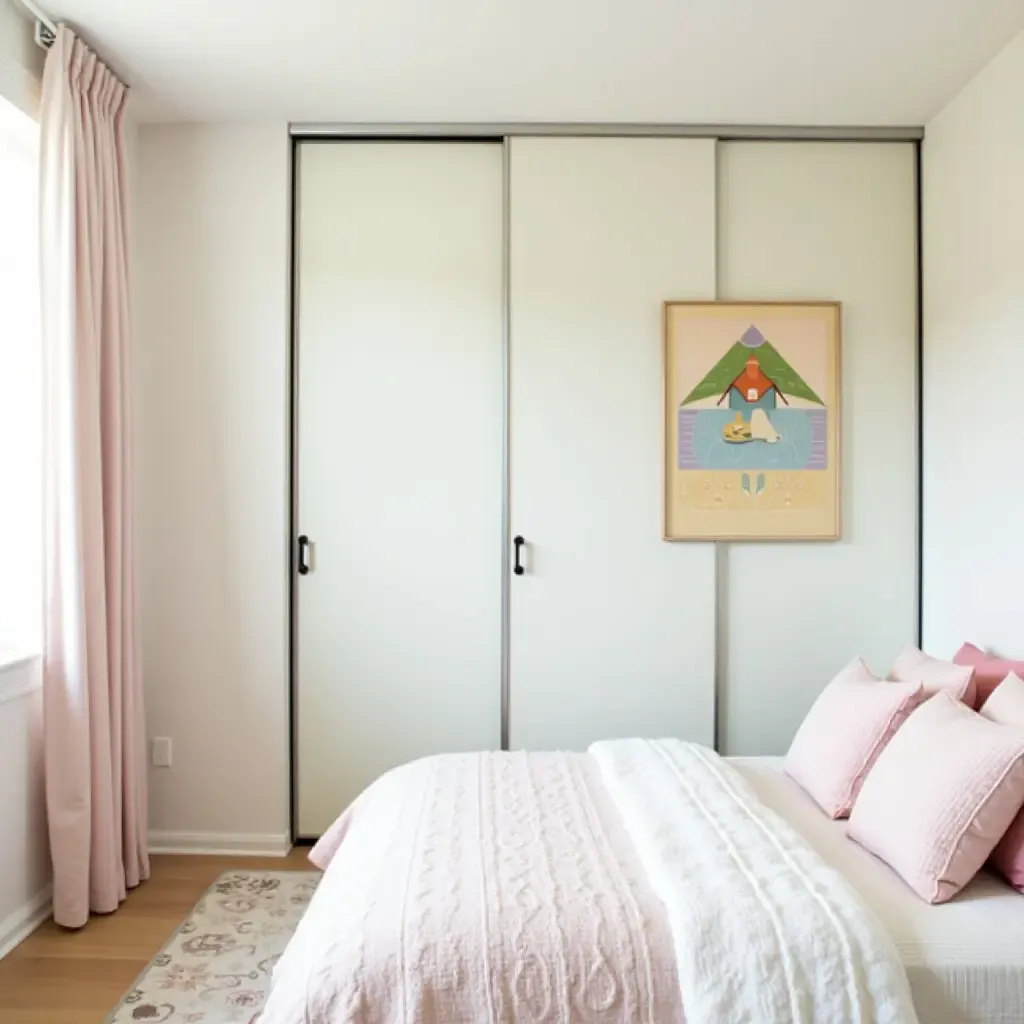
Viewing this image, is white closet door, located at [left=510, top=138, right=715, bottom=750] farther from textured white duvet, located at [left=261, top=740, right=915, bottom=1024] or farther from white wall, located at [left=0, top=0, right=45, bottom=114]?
white wall, located at [left=0, top=0, right=45, bottom=114]

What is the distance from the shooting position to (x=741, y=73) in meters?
2.80

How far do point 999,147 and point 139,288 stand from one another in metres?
2.90

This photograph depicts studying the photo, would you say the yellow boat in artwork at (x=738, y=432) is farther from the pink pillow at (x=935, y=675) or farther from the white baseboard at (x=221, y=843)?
the white baseboard at (x=221, y=843)

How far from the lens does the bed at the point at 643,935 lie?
146cm

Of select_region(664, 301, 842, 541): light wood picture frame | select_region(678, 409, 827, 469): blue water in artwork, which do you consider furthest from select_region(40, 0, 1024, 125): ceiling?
select_region(678, 409, 827, 469): blue water in artwork

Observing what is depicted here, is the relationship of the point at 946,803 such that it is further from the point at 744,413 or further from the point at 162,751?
the point at 162,751

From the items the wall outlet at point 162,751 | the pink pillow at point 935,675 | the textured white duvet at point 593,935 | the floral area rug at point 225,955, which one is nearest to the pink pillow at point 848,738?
the pink pillow at point 935,675

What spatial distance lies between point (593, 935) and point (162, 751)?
2173mm

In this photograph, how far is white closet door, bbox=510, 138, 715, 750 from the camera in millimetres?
3182

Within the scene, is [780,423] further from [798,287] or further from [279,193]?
[279,193]

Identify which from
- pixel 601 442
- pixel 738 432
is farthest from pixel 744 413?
pixel 601 442

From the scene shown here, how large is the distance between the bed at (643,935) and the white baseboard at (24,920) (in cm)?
123

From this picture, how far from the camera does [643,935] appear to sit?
154 cm

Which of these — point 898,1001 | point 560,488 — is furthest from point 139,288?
point 898,1001
